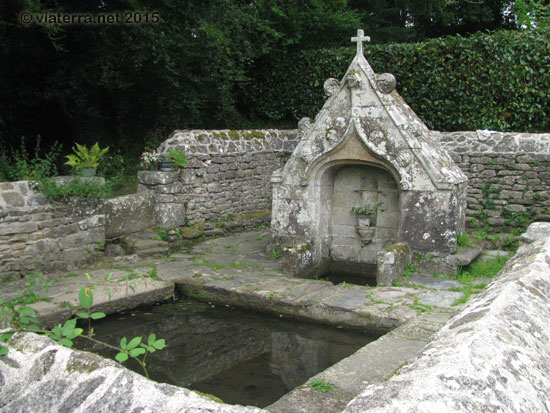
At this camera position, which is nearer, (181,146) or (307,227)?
(307,227)

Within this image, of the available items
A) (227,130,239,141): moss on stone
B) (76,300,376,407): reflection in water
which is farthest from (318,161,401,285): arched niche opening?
(227,130,239,141): moss on stone

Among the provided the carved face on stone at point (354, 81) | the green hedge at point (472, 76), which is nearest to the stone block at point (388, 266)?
the carved face on stone at point (354, 81)

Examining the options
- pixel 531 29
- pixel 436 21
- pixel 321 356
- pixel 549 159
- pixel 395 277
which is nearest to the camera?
pixel 321 356

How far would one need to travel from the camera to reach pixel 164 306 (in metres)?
6.59

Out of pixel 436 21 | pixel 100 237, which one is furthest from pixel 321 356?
pixel 436 21

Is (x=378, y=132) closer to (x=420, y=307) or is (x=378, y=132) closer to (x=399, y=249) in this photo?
(x=399, y=249)

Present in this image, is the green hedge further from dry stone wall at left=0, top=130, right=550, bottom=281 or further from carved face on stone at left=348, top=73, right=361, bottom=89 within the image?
carved face on stone at left=348, top=73, right=361, bottom=89

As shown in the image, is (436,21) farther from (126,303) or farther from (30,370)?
(30,370)

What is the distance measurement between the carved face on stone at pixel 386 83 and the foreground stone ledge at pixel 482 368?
18.6ft

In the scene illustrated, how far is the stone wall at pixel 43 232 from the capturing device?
690 cm

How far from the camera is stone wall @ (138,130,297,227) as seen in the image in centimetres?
933

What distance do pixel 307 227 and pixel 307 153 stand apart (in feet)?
3.84

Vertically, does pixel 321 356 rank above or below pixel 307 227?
below

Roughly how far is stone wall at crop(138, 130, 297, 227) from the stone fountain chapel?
2.17 metres
